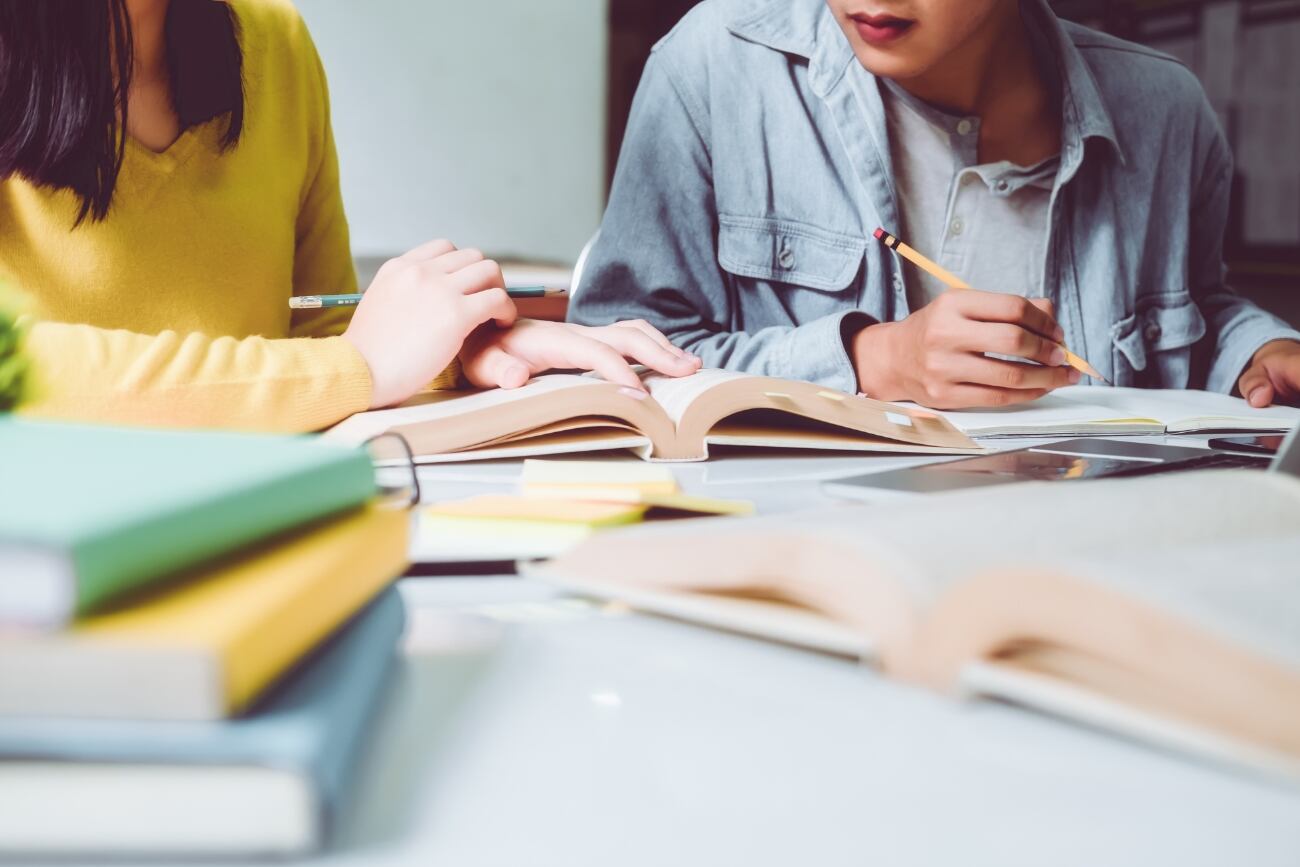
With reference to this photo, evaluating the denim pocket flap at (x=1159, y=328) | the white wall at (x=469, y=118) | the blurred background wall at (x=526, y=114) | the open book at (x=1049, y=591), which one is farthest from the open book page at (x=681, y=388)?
the white wall at (x=469, y=118)

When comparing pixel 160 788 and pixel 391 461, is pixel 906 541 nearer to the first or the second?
pixel 160 788

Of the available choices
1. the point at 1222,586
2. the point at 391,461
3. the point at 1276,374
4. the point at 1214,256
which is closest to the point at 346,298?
the point at 391,461

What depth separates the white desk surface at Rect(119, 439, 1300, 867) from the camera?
0.24 metres

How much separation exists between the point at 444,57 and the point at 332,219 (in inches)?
64.9

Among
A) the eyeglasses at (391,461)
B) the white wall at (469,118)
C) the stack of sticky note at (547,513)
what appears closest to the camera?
the stack of sticky note at (547,513)

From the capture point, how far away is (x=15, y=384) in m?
0.44

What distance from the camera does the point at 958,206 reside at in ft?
4.43

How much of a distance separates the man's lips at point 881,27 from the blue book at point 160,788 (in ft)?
3.64

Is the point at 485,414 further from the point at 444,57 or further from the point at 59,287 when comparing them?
the point at 444,57

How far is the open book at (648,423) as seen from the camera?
0.71m

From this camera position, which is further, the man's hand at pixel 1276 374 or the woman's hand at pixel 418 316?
the man's hand at pixel 1276 374

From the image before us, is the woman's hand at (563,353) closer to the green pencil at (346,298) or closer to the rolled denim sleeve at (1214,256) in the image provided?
the green pencil at (346,298)

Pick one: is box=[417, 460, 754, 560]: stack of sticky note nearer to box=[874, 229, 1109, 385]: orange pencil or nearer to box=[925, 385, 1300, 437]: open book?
box=[925, 385, 1300, 437]: open book

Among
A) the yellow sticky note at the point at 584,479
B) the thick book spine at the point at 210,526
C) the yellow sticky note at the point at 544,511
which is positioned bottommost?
the yellow sticky note at the point at 584,479
